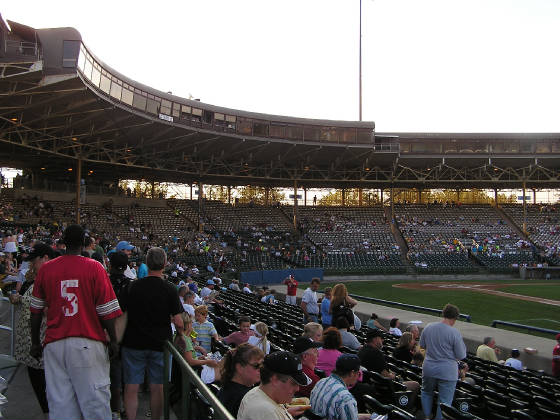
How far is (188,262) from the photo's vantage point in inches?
1225

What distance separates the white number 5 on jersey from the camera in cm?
384

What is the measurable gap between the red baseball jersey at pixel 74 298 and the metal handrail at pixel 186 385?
2.20ft

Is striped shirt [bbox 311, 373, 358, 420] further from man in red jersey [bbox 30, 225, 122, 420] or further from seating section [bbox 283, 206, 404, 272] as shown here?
seating section [bbox 283, 206, 404, 272]

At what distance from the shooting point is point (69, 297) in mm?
3863

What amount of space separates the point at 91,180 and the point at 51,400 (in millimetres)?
43274

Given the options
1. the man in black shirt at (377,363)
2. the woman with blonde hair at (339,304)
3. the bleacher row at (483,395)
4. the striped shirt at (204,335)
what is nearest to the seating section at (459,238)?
the woman with blonde hair at (339,304)

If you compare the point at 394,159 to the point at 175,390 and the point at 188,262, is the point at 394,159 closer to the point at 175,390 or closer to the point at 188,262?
the point at 188,262

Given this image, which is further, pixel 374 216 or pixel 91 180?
pixel 374 216

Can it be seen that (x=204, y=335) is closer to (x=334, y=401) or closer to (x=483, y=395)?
(x=334, y=401)

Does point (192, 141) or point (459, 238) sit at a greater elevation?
point (192, 141)

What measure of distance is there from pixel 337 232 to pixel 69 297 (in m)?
42.6

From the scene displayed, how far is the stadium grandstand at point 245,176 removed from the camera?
25.2 m

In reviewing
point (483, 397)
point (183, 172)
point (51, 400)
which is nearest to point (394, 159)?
point (183, 172)

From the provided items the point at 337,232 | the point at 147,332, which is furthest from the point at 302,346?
the point at 337,232
